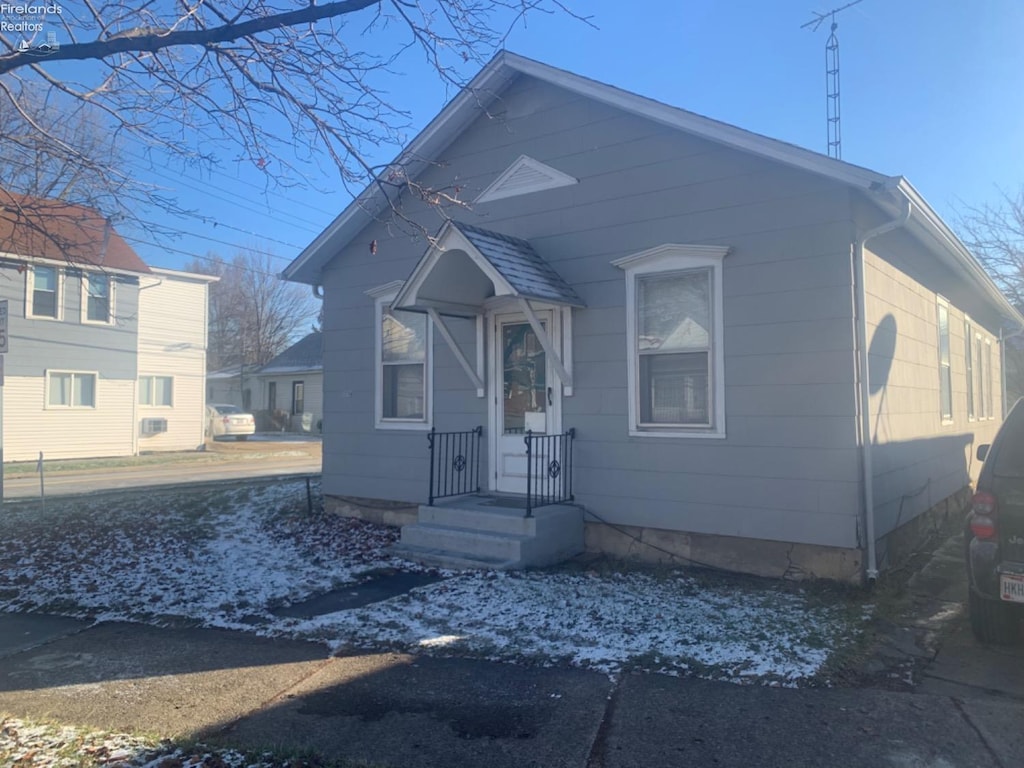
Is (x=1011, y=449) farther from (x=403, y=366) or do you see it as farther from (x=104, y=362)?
(x=104, y=362)

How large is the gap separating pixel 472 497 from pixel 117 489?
28.7 feet

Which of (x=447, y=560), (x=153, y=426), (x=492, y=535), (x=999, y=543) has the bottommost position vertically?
(x=447, y=560)

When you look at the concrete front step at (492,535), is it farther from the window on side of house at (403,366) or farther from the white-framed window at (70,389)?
the white-framed window at (70,389)

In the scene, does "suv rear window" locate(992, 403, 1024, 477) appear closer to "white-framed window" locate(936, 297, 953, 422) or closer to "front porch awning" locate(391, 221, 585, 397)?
"front porch awning" locate(391, 221, 585, 397)

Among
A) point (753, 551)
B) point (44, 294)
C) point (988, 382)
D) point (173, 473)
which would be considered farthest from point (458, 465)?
point (44, 294)

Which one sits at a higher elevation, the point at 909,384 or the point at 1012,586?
the point at 909,384

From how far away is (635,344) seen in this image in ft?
25.0

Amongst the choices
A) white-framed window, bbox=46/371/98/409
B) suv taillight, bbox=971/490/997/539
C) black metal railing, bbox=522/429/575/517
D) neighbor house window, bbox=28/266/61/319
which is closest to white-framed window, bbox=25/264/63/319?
neighbor house window, bbox=28/266/61/319

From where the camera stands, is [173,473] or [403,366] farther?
[173,473]

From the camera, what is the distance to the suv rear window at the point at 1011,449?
15.9ft

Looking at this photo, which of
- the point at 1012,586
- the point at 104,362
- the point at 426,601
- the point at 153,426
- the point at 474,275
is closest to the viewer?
the point at 1012,586

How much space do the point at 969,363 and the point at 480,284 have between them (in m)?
8.98

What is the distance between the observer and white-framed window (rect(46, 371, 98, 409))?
21641mm

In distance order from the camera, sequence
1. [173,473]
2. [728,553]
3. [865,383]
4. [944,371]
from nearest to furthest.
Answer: [865,383]
[728,553]
[944,371]
[173,473]
